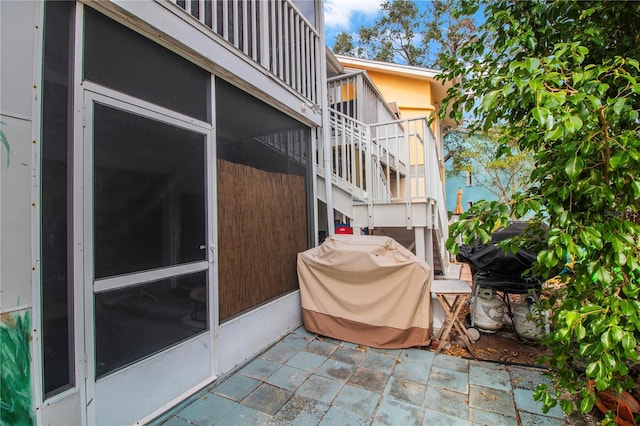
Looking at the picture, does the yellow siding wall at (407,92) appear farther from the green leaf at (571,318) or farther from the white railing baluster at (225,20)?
the green leaf at (571,318)

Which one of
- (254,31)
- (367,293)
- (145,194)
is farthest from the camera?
(367,293)

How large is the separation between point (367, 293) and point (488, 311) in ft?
4.75

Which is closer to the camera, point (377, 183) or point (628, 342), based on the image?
point (628, 342)

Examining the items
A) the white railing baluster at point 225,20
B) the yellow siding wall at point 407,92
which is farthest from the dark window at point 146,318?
the yellow siding wall at point 407,92

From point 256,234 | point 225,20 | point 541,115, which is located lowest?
point 256,234

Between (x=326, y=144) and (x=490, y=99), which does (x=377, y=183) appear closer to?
(x=326, y=144)

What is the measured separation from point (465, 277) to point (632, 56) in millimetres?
5426

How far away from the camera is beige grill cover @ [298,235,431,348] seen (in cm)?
306

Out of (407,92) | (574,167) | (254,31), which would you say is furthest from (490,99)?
(407,92)

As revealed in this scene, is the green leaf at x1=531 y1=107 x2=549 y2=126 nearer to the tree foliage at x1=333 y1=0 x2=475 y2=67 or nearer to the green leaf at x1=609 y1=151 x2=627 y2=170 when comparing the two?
the green leaf at x1=609 y1=151 x2=627 y2=170

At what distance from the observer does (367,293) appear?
10.6ft

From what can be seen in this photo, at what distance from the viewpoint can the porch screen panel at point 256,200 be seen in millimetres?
2789

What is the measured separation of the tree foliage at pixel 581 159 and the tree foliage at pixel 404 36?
45.1ft

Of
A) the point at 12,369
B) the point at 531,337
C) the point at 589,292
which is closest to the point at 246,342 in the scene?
the point at 12,369
